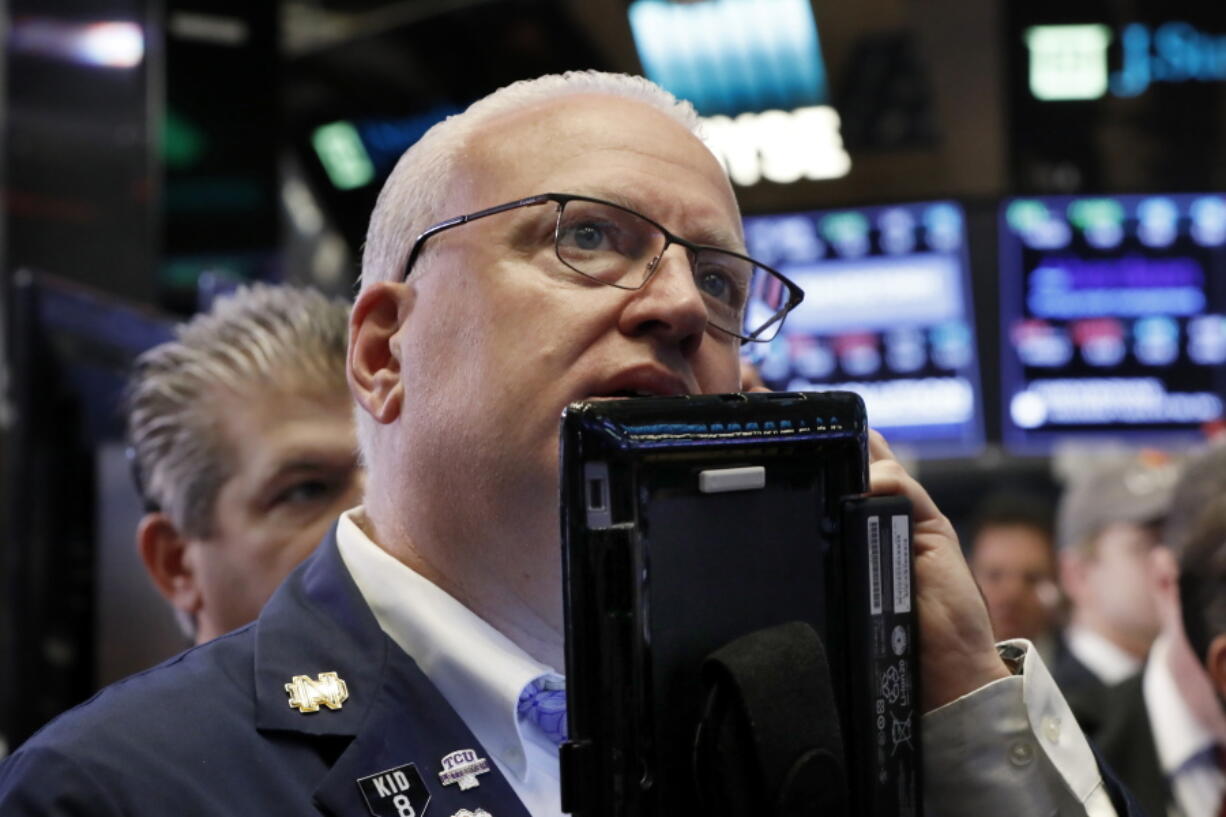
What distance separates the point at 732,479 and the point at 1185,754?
1.72m

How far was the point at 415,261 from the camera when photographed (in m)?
1.65

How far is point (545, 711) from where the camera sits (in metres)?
1.49

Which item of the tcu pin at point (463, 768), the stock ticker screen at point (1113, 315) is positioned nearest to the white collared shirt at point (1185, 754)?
the tcu pin at point (463, 768)

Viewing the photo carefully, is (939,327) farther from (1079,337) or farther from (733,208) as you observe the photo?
(733,208)

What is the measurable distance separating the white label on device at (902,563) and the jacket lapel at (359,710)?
378 millimetres

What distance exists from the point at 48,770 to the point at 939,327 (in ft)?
12.6

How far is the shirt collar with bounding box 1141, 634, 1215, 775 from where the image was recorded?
2664mm

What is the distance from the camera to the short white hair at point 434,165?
1.67m

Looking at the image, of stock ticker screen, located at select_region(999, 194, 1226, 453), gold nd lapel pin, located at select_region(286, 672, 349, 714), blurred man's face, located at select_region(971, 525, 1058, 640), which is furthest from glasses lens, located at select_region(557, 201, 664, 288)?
blurred man's face, located at select_region(971, 525, 1058, 640)

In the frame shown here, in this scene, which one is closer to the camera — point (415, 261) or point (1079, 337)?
point (415, 261)

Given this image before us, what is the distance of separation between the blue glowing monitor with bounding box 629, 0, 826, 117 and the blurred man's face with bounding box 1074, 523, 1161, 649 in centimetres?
149

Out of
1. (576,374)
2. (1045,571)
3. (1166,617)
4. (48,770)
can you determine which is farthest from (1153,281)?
(48,770)

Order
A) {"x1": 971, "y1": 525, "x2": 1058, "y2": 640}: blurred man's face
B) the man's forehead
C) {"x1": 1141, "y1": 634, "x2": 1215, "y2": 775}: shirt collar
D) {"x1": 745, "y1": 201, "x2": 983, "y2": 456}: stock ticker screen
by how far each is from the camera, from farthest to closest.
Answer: {"x1": 971, "y1": 525, "x2": 1058, "y2": 640}: blurred man's face → {"x1": 745, "y1": 201, "x2": 983, "y2": 456}: stock ticker screen → {"x1": 1141, "y1": 634, "x2": 1215, "y2": 775}: shirt collar → the man's forehead

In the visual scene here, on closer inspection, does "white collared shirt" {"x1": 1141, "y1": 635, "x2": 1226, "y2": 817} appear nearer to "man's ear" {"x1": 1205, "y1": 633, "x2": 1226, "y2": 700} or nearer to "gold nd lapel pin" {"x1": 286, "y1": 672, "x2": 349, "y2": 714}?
"man's ear" {"x1": 1205, "y1": 633, "x2": 1226, "y2": 700}
